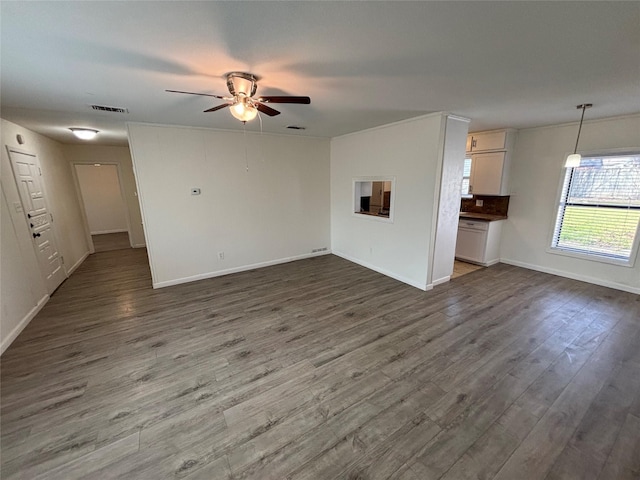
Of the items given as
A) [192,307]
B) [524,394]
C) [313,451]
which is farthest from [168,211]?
[524,394]

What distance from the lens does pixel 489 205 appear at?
5.30 metres

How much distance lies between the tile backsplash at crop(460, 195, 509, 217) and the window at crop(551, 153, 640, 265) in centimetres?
83

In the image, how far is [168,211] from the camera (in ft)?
13.5

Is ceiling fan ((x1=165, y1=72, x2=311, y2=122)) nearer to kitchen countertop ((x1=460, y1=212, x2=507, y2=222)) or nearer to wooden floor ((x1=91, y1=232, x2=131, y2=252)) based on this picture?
kitchen countertop ((x1=460, y1=212, x2=507, y2=222))

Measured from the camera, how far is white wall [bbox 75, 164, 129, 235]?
8101 mm

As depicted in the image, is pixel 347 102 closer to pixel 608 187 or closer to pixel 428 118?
pixel 428 118

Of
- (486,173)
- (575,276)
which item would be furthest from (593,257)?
(486,173)

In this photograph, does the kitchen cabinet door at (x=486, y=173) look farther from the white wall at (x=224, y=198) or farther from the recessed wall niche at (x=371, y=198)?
the white wall at (x=224, y=198)

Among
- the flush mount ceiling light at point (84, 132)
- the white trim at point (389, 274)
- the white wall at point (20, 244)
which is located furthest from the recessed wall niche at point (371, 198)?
the white wall at point (20, 244)

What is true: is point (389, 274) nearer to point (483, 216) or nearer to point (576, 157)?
point (483, 216)

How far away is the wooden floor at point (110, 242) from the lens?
22.0 ft

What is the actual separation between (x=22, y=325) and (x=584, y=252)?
793cm

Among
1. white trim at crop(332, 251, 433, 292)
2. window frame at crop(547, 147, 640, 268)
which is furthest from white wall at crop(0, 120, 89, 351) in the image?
window frame at crop(547, 147, 640, 268)

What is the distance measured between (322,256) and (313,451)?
14.1 feet
